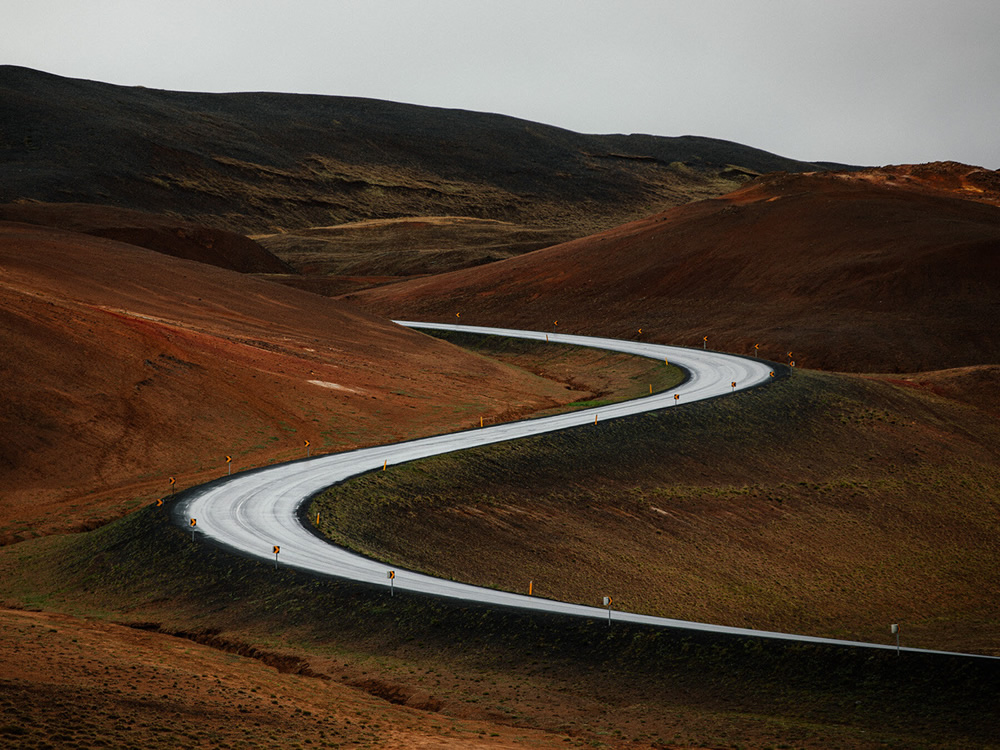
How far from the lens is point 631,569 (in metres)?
30.9

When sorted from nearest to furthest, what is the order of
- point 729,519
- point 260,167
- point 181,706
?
1. point 181,706
2. point 729,519
3. point 260,167

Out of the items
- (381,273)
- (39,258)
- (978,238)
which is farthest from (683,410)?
(381,273)

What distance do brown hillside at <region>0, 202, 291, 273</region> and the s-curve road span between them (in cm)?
5146

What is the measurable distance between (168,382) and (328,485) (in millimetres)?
13073

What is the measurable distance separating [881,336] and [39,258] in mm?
51073

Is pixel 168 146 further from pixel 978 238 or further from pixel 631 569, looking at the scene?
pixel 631 569

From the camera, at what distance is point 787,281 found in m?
79.1

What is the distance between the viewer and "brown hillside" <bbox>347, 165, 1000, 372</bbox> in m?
68.6

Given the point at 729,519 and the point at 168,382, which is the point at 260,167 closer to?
the point at 168,382

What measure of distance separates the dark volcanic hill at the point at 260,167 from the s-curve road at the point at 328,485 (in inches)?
3948

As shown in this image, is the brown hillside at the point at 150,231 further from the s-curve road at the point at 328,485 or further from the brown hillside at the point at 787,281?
the s-curve road at the point at 328,485

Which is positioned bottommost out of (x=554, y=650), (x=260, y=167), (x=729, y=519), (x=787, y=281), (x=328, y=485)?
(x=729, y=519)

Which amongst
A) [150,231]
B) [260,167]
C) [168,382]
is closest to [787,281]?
[168,382]

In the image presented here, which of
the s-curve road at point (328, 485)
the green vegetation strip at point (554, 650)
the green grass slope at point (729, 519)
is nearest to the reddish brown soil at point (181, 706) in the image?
the green vegetation strip at point (554, 650)
